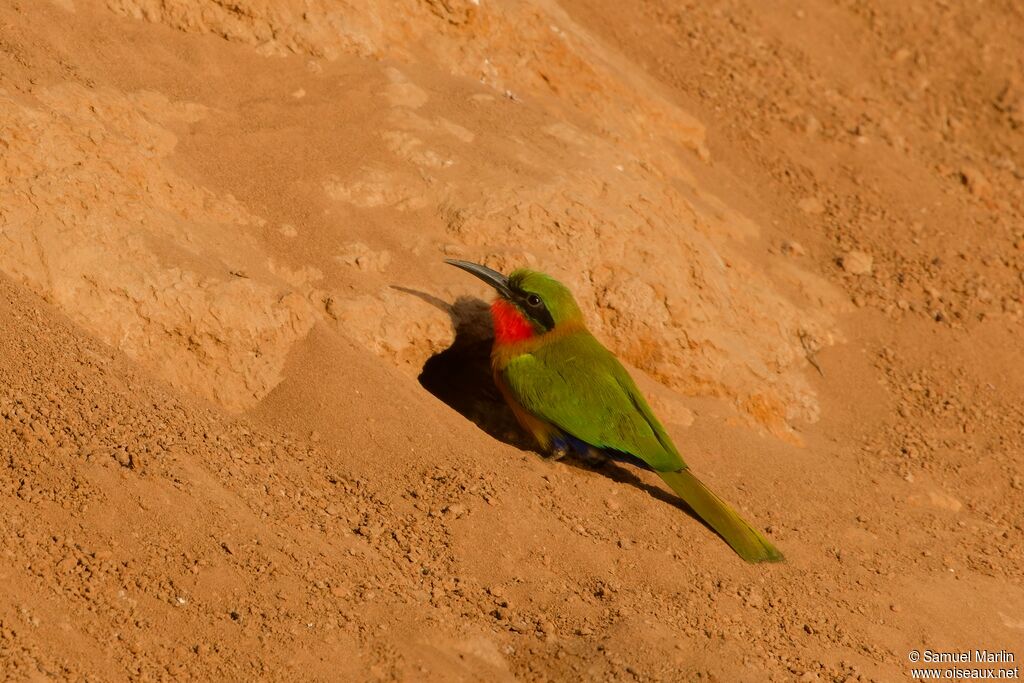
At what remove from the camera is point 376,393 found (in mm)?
4484

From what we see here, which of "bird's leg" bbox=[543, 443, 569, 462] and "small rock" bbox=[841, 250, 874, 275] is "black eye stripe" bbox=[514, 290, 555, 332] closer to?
"bird's leg" bbox=[543, 443, 569, 462]

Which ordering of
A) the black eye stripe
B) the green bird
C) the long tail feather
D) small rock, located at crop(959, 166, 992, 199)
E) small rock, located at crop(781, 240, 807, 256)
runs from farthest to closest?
small rock, located at crop(959, 166, 992, 199)
small rock, located at crop(781, 240, 807, 256)
the black eye stripe
the green bird
the long tail feather

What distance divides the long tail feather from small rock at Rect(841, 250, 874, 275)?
2.71 metres

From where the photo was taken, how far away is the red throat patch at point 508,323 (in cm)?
505

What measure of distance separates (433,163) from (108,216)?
1.60 meters

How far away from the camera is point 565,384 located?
16.3ft

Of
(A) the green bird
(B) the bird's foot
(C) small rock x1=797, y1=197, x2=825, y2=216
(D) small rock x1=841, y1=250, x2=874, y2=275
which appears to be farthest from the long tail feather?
(C) small rock x1=797, y1=197, x2=825, y2=216

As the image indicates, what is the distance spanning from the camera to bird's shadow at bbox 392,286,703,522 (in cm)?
506

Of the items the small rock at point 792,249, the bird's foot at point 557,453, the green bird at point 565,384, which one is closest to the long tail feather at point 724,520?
the green bird at point 565,384

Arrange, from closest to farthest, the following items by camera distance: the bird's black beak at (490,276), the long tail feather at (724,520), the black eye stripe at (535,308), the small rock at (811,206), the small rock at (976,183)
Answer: the long tail feather at (724,520) < the black eye stripe at (535,308) < the bird's black beak at (490,276) < the small rock at (811,206) < the small rock at (976,183)

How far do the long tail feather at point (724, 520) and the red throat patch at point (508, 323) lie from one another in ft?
2.97

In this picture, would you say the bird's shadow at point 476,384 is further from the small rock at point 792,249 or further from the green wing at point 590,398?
the small rock at point 792,249

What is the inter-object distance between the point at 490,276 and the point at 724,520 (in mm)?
1446

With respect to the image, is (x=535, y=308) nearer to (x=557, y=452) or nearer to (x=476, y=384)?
(x=557, y=452)
